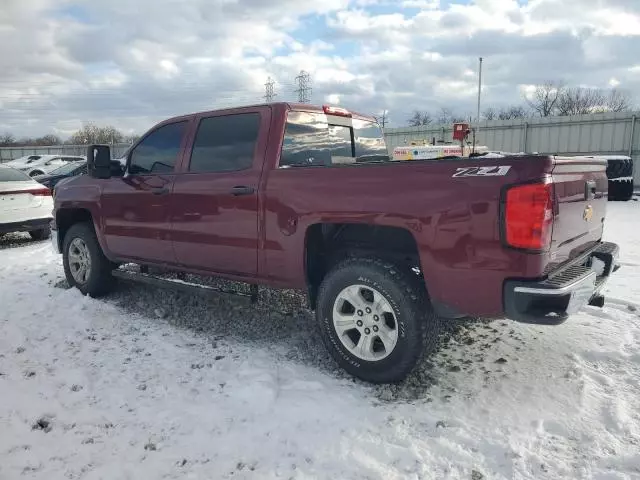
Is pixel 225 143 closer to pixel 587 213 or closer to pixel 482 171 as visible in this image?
pixel 482 171

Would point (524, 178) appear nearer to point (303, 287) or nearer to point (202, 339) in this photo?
point (303, 287)

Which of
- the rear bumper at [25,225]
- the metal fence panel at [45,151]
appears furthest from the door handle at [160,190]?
the metal fence panel at [45,151]

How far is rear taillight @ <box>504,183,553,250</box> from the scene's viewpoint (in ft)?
9.07

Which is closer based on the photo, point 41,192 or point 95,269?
point 95,269

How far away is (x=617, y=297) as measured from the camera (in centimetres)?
514

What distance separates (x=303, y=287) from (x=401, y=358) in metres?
0.92

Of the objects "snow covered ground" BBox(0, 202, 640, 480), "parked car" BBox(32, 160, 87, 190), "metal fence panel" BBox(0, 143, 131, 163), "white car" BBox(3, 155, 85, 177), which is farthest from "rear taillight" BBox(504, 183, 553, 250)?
"metal fence panel" BBox(0, 143, 131, 163)

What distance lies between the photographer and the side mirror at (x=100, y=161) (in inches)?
199

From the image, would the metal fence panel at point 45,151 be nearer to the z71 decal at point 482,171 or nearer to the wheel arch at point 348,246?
the wheel arch at point 348,246

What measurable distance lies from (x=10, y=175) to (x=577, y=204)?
31.3ft

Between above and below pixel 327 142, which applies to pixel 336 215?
below

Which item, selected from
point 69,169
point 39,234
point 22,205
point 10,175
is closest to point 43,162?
point 69,169

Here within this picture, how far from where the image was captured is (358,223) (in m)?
3.41

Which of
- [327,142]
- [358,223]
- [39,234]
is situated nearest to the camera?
[358,223]
